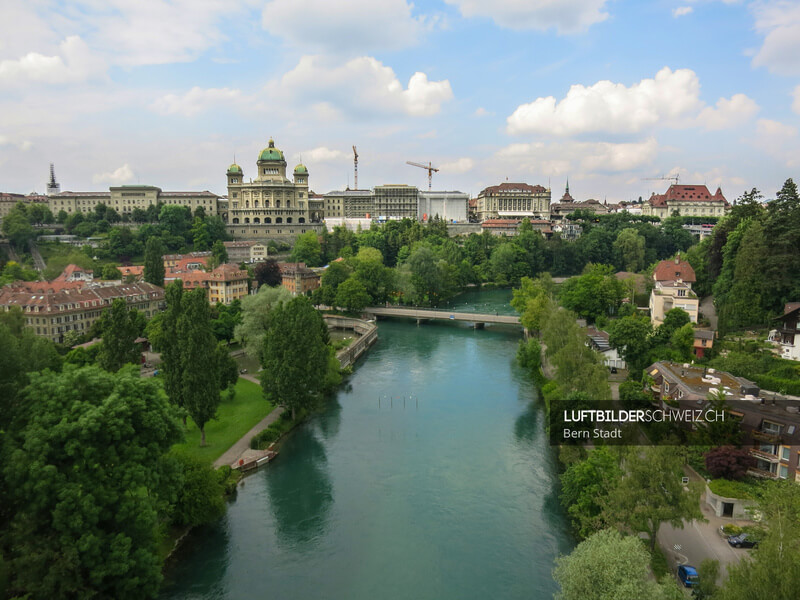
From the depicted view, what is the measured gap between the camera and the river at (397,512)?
15.3 m

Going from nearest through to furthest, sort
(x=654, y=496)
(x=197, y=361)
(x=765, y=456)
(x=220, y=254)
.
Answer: (x=654, y=496), (x=765, y=456), (x=197, y=361), (x=220, y=254)

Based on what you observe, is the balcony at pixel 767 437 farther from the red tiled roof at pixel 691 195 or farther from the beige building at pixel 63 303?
the red tiled roof at pixel 691 195

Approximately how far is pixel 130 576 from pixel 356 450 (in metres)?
12.2

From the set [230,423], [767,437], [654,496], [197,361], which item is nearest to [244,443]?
[230,423]

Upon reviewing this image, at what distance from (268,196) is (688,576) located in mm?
89178

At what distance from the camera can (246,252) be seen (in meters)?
76.6

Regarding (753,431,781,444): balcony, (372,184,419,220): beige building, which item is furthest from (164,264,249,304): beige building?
(372,184,419,220): beige building

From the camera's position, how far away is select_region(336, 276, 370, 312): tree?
50125 mm

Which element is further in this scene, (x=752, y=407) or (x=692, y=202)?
(x=692, y=202)

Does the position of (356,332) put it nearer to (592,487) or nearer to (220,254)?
(220,254)

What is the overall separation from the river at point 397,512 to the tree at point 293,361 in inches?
68.7

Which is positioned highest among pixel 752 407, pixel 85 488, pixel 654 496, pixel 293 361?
pixel 85 488

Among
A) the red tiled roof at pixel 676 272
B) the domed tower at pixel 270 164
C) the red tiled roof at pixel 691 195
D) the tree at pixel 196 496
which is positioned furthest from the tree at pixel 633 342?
the red tiled roof at pixel 691 195

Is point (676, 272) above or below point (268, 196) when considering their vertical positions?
below
